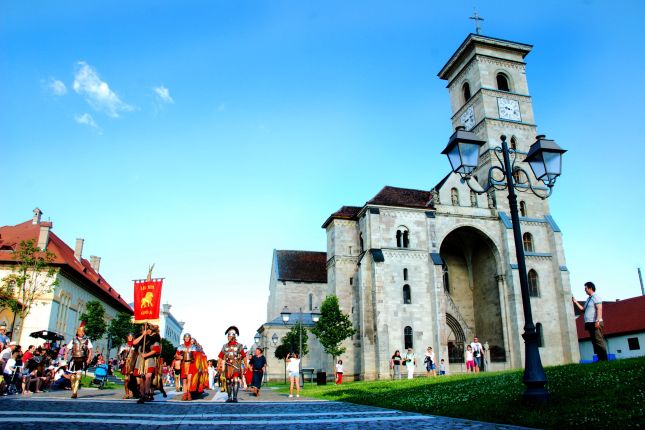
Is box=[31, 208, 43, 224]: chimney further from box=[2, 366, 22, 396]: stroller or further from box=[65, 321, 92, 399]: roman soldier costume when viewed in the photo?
box=[65, 321, 92, 399]: roman soldier costume

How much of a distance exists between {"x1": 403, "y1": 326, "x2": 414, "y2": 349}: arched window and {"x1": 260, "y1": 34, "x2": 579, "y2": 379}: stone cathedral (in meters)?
0.07

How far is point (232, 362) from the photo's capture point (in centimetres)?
1388

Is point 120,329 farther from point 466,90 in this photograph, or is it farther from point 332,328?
point 466,90

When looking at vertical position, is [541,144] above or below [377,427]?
above

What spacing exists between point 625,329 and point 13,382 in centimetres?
4553

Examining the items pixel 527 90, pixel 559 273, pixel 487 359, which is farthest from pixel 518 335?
pixel 527 90

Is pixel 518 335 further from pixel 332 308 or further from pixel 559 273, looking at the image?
pixel 332 308

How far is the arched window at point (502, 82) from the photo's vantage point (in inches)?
1741

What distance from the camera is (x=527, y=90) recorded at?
44219 millimetres

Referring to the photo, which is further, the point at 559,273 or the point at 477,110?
the point at 477,110

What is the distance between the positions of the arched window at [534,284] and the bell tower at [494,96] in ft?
19.1

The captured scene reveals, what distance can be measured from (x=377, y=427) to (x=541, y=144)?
21.5 feet

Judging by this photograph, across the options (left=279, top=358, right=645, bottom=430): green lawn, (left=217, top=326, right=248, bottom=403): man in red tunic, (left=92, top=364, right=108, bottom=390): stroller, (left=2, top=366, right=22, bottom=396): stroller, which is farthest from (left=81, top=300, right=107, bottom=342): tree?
(left=279, top=358, right=645, bottom=430): green lawn

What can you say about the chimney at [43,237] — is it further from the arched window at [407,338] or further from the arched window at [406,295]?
the arched window at [407,338]
